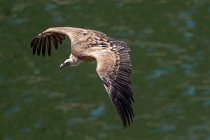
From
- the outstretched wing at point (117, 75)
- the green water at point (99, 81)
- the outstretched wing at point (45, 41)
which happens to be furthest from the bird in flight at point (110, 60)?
the green water at point (99, 81)

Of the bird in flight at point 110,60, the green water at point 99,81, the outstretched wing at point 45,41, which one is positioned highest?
the bird in flight at point 110,60

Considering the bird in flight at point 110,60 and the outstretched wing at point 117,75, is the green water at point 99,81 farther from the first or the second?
the outstretched wing at point 117,75

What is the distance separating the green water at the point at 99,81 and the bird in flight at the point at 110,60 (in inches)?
402

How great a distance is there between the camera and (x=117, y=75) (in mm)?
16656

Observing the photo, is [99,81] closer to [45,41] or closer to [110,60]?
[45,41]

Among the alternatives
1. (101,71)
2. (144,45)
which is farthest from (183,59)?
(101,71)

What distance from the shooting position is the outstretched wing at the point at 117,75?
52.7ft

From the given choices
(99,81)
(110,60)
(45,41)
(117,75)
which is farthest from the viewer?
(99,81)

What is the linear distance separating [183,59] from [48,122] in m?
4.70

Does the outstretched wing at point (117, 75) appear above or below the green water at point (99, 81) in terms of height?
above

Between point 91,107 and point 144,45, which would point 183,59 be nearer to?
point 144,45

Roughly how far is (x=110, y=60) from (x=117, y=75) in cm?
44

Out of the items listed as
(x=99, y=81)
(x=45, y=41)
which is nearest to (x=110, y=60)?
(x=45, y=41)

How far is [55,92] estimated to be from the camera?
3042 centimetres
